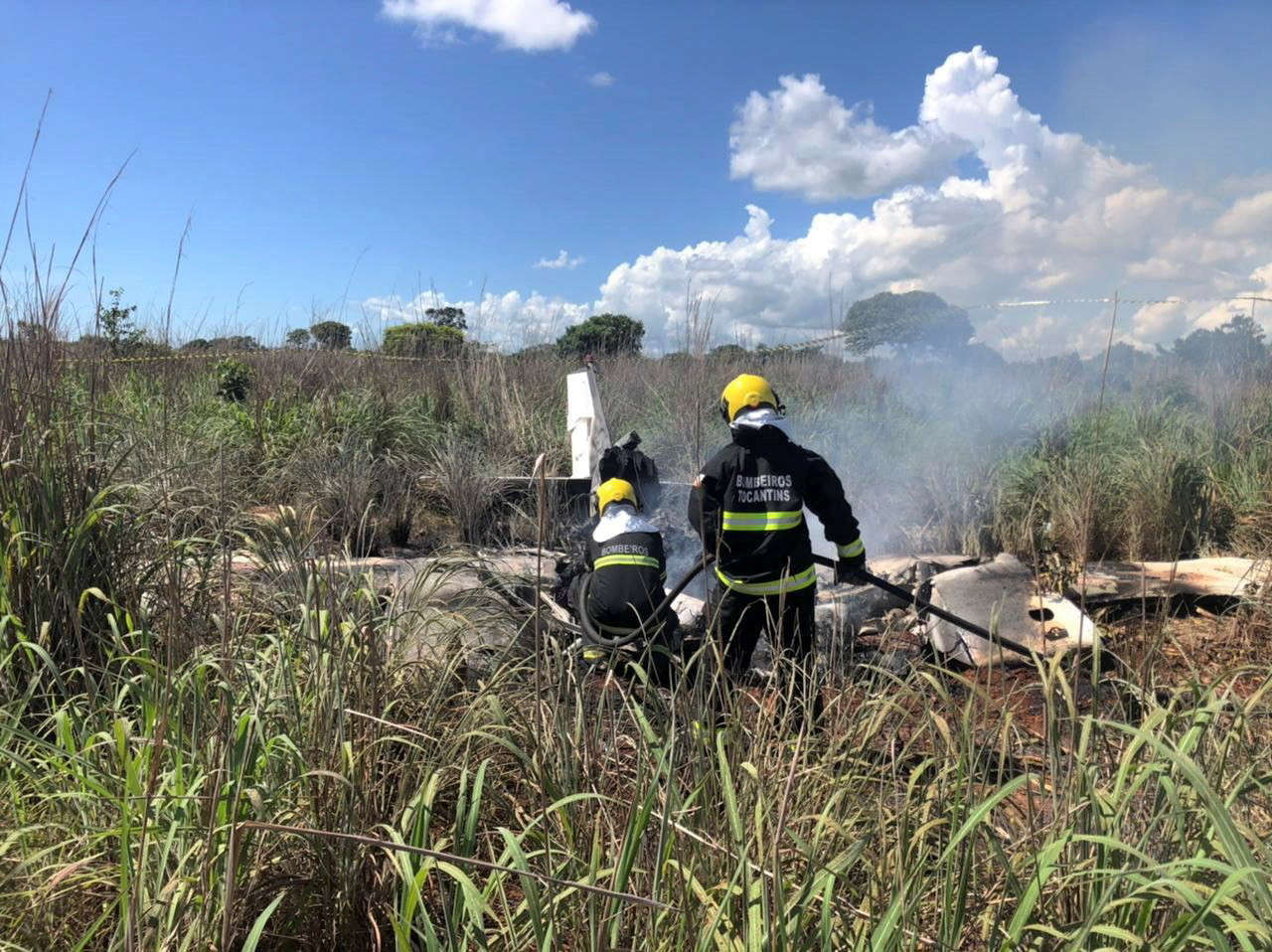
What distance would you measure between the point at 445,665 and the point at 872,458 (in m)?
6.67

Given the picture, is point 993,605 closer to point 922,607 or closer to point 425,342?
point 922,607

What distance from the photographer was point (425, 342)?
37.3 ft

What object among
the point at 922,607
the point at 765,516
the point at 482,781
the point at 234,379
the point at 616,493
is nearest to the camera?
the point at 482,781

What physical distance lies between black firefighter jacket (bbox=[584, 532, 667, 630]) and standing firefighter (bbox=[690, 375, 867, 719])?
0.42m

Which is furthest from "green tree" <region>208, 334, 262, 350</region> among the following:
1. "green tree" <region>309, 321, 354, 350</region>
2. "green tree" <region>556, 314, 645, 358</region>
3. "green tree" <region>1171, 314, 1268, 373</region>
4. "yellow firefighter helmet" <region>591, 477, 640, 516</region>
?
"green tree" <region>1171, 314, 1268, 373</region>

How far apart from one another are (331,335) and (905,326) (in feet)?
26.8

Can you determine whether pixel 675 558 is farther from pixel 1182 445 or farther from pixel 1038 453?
pixel 1182 445

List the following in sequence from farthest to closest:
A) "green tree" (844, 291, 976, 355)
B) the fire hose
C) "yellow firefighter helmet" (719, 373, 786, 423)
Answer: "green tree" (844, 291, 976, 355)
"yellow firefighter helmet" (719, 373, 786, 423)
the fire hose

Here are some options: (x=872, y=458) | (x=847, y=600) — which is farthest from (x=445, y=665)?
(x=872, y=458)

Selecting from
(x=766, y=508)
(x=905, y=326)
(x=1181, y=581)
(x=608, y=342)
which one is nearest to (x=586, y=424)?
(x=766, y=508)

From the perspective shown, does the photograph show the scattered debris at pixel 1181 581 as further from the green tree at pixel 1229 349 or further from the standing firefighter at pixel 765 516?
the green tree at pixel 1229 349

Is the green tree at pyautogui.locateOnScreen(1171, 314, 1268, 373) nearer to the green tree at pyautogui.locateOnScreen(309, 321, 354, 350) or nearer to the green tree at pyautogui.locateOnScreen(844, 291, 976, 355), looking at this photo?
the green tree at pyautogui.locateOnScreen(844, 291, 976, 355)

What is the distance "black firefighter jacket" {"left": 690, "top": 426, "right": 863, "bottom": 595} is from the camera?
405 centimetres

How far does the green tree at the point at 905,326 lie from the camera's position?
1016 centimetres
